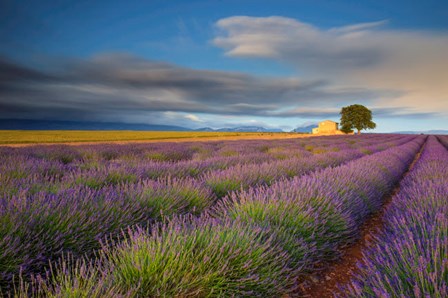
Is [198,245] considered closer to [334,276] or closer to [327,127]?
[334,276]

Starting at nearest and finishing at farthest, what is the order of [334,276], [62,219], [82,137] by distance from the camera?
[62,219] < [334,276] < [82,137]

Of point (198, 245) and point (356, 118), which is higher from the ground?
point (356, 118)

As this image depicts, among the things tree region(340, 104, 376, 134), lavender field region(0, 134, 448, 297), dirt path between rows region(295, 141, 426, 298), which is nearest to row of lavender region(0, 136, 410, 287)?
lavender field region(0, 134, 448, 297)

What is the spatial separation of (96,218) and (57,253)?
39 centimetres

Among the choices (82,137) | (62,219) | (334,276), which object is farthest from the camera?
(82,137)

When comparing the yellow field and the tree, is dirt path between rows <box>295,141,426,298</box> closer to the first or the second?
A: the yellow field

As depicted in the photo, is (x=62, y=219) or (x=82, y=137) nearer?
(x=62, y=219)

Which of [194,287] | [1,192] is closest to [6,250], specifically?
[194,287]

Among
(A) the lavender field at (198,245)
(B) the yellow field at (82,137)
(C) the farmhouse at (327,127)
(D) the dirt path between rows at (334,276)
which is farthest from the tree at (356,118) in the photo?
(D) the dirt path between rows at (334,276)

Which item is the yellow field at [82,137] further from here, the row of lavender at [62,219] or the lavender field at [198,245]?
the lavender field at [198,245]

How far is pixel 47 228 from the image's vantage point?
2.11 meters

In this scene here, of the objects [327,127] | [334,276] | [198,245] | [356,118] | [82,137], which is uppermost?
[356,118]

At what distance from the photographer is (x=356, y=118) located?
2542 inches

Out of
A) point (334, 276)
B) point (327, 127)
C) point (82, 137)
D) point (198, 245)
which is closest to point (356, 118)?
point (327, 127)
